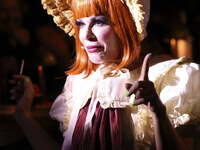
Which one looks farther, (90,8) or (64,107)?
(64,107)

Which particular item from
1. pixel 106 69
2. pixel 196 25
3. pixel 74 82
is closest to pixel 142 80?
pixel 106 69

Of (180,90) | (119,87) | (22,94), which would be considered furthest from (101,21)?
(22,94)

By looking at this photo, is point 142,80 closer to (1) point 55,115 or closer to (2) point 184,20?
(1) point 55,115

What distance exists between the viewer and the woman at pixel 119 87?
77 cm

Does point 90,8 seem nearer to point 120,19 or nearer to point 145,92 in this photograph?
point 120,19

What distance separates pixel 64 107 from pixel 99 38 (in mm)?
308

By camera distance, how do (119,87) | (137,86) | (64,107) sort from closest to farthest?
(137,86) → (119,87) → (64,107)

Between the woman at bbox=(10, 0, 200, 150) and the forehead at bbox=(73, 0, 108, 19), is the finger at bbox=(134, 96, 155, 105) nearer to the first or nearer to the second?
the woman at bbox=(10, 0, 200, 150)

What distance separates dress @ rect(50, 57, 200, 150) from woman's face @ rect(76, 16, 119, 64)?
0.05 meters

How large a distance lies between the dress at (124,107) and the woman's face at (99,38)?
0.15 ft

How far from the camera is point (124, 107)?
83cm

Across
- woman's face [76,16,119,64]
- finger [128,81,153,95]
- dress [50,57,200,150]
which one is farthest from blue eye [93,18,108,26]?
finger [128,81,153,95]

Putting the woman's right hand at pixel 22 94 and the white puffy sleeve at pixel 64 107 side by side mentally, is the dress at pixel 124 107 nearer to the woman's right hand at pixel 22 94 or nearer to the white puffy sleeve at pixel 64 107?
the white puffy sleeve at pixel 64 107

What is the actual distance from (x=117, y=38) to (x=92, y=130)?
29 cm
